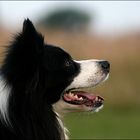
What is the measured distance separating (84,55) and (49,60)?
48.3 feet

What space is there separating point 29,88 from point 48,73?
50cm

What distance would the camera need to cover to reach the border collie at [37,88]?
7.53m

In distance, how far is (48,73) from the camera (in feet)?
26.3

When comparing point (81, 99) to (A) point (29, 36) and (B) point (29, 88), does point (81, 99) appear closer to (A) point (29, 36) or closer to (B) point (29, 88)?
(B) point (29, 88)

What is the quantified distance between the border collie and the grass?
21.8 ft

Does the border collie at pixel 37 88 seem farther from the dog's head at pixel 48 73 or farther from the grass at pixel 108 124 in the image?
the grass at pixel 108 124

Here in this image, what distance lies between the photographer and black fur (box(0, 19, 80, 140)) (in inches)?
297

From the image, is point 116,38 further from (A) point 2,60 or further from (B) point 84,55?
(A) point 2,60

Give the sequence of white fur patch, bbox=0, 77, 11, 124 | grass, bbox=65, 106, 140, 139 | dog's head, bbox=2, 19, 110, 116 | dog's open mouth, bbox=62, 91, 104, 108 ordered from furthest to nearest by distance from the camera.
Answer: grass, bbox=65, 106, 140, 139, dog's open mouth, bbox=62, 91, 104, 108, dog's head, bbox=2, 19, 110, 116, white fur patch, bbox=0, 77, 11, 124

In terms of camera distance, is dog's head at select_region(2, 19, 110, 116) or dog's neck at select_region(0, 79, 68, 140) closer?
A: dog's neck at select_region(0, 79, 68, 140)

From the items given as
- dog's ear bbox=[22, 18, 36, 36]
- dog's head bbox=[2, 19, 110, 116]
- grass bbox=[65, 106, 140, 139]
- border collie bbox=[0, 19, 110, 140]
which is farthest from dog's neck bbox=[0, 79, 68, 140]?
grass bbox=[65, 106, 140, 139]

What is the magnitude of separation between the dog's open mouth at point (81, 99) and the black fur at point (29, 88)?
33 centimetres

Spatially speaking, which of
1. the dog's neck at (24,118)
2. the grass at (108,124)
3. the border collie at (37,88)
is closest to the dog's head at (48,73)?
the border collie at (37,88)

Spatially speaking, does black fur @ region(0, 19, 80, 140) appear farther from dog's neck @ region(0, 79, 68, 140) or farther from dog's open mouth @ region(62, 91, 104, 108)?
dog's open mouth @ region(62, 91, 104, 108)
